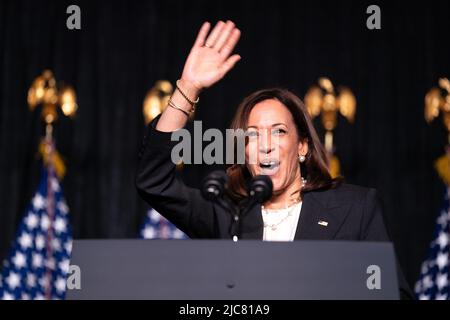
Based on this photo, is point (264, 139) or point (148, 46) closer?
point (264, 139)

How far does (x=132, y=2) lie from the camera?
498cm

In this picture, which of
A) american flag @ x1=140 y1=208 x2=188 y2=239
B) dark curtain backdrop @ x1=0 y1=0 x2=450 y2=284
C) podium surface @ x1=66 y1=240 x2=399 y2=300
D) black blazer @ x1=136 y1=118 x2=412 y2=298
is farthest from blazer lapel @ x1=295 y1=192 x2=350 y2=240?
dark curtain backdrop @ x1=0 y1=0 x2=450 y2=284

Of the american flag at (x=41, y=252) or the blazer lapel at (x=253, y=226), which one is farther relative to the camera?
the american flag at (x=41, y=252)

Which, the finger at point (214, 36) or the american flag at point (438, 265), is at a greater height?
the finger at point (214, 36)

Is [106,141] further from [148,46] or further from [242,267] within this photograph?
[242,267]

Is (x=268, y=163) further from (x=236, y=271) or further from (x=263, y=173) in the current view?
(x=236, y=271)

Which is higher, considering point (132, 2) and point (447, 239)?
point (132, 2)

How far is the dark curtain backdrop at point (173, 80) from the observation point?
15.8ft

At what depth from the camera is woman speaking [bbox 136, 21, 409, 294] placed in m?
2.00

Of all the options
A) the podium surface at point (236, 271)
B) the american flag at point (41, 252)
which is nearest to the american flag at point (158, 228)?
the american flag at point (41, 252)

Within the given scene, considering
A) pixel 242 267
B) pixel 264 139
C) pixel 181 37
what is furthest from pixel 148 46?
pixel 242 267

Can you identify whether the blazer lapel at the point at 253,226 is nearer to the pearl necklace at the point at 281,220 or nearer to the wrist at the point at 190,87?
the pearl necklace at the point at 281,220

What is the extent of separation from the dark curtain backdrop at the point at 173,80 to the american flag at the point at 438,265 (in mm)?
62
